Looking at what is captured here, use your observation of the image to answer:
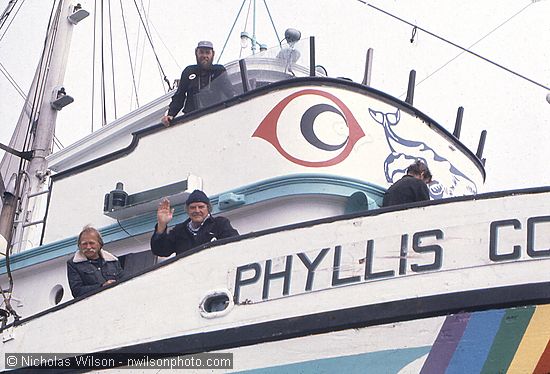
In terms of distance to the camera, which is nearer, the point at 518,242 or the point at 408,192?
the point at 518,242

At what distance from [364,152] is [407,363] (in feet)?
7.77

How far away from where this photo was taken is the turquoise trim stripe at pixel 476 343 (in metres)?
5.01

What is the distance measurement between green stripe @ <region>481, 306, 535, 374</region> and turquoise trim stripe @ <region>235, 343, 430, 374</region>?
0.35 m

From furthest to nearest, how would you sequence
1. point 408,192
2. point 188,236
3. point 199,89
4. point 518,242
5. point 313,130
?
1. point 199,89
2. point 313,130
3. point 188,236
4. point 408,192
5. point 518,242

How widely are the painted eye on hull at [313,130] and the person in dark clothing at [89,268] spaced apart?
152cm

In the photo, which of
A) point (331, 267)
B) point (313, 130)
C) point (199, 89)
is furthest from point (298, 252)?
point (199, 89)

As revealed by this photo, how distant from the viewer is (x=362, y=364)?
521cm

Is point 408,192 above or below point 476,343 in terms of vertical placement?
above

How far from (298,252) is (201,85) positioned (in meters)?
2.95

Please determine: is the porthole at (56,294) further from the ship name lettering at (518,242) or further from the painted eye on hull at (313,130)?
the ship name lettering at (518,242)

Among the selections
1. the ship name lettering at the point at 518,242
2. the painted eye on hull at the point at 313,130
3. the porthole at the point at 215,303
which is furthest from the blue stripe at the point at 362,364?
the painted eye on hull at the point at 313,130

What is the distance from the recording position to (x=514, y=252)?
5.10 m

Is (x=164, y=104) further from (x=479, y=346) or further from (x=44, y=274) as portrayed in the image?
(x=479, y=346)

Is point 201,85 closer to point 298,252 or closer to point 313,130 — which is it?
point 313,130
